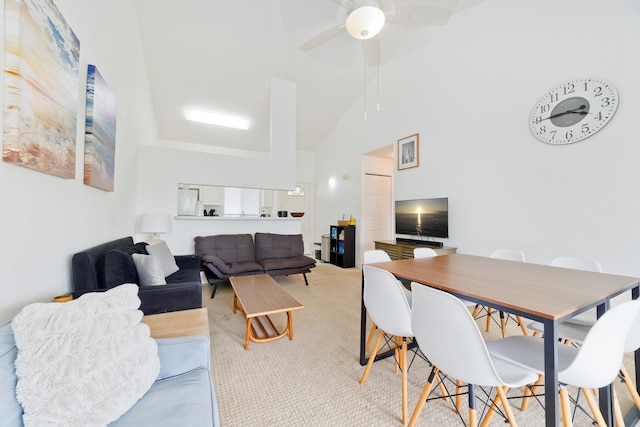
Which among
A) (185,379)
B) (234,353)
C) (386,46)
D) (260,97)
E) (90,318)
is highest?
(386,46)

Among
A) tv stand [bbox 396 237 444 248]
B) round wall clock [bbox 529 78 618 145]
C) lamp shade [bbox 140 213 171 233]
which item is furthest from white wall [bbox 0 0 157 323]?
round wall clock [bbox 529 78 618 145]

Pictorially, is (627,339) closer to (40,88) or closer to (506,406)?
(506,406)

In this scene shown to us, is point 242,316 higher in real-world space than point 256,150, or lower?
lower

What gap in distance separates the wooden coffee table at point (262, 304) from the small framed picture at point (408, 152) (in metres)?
3.02

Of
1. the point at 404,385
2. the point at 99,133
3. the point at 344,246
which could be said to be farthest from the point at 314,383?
the point at 344,246

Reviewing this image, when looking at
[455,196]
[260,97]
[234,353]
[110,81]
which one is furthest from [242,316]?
[260,97]

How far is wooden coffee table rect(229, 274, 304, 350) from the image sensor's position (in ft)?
6.82

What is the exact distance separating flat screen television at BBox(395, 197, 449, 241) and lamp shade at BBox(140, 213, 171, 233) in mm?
3678

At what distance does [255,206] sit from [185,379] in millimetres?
5682

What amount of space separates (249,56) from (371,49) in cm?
209

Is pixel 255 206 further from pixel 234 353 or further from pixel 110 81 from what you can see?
pixel 234 353

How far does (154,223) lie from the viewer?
328 centimetres

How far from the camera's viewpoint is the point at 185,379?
1069 mm

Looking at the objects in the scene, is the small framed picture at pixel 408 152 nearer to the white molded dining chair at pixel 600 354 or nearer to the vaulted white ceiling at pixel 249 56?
the vaulted white ceiling at pixel 249 56
